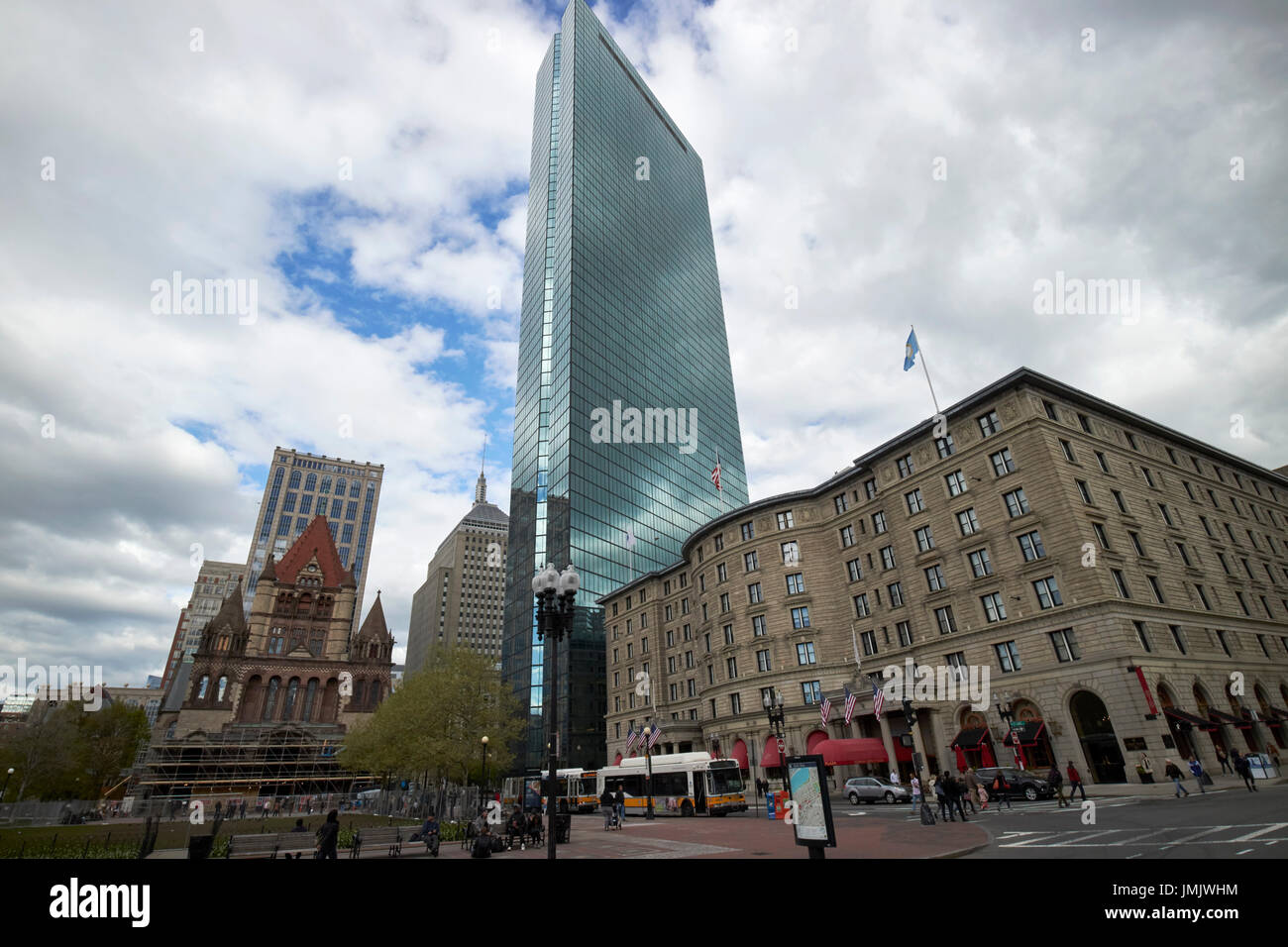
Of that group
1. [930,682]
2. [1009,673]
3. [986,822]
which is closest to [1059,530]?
[1009,673]

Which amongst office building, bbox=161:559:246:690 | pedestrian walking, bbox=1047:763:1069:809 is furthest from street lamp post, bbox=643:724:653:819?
office building, bbox=161:559:246:690

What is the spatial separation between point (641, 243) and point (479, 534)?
102474mm

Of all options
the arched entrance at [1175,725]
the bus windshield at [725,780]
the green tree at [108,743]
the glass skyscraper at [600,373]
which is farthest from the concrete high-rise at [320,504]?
the arched entrance at [1175,725]

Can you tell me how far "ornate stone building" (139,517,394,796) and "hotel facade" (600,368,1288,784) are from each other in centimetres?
5690

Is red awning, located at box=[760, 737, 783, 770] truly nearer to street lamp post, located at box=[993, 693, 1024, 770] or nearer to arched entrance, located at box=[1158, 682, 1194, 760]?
street lamp post, located at box=[993, 693, 1024, 770]

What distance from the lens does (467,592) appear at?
543 ft

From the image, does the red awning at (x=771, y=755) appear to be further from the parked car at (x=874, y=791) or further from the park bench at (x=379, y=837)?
the park bench at (x=379, y=837)

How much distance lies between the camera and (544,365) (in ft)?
289
